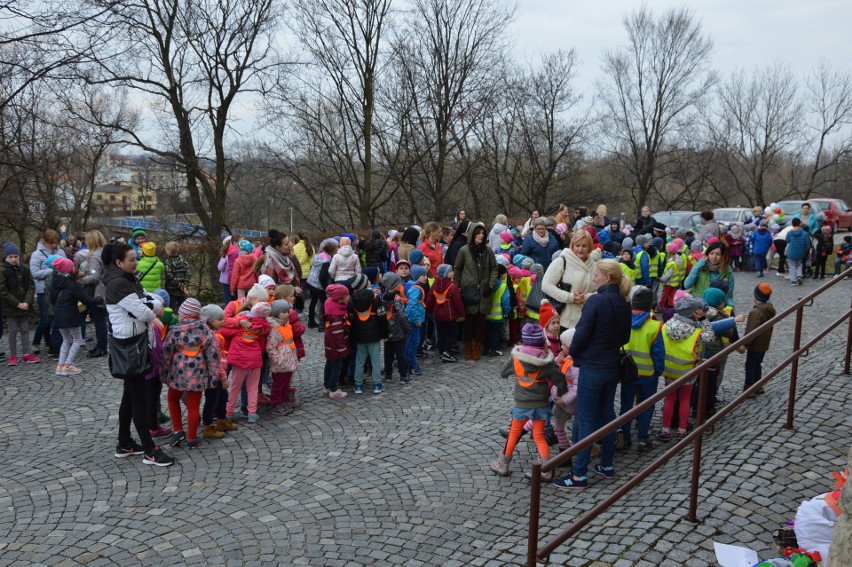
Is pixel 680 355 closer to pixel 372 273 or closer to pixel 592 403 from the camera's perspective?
pixel 592 403

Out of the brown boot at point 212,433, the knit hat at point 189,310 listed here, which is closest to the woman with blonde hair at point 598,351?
the brown boot at point 212,433

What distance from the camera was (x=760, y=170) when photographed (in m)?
36.3

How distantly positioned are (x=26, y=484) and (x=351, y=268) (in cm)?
557

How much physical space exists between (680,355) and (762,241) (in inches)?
541

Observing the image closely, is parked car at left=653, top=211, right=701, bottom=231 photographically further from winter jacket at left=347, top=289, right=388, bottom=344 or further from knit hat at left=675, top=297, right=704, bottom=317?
winter jacket at left=347, top=289, right=388, bottom=344

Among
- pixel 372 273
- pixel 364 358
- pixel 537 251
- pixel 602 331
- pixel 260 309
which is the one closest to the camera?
pixel 602 331

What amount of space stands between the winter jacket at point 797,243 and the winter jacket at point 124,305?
15599 mm

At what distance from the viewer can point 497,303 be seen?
9.66 m

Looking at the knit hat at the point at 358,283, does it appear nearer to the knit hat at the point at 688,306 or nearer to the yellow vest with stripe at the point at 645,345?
the yellow vest with stripe at the point at 645,345

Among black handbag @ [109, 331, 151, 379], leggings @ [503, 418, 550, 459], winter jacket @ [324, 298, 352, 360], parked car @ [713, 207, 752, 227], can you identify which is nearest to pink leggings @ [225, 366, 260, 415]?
winter jacket @ [324, 298, 352, 360]

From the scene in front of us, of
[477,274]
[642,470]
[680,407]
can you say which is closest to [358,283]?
[477,274]

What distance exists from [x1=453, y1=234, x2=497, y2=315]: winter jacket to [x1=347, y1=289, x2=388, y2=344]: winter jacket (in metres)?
1.79

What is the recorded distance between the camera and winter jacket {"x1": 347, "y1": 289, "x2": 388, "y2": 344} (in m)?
8.02

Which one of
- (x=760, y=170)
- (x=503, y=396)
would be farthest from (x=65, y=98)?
(x=760, y=170)
